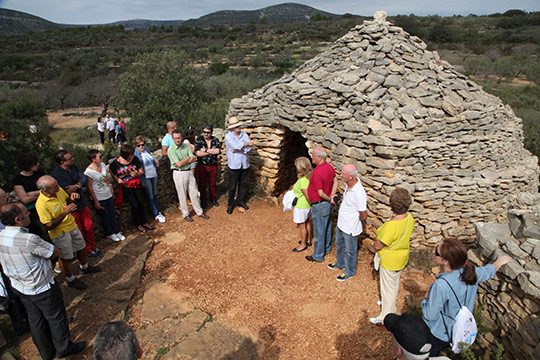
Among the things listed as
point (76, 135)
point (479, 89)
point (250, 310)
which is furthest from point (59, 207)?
point (76, 135)

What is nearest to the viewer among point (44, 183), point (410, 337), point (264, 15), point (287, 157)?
point (410, 337)

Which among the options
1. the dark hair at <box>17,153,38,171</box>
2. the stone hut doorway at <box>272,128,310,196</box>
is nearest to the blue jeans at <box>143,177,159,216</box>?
the dark hair at <box>17,153,38,171</box>

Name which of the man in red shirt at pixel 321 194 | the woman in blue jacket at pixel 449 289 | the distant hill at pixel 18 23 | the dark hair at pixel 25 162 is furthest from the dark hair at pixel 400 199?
the distant hill at pixel 18 23

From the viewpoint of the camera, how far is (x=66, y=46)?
5022cm

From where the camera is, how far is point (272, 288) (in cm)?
526

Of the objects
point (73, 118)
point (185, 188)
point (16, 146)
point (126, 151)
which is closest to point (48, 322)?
point (126, 151)

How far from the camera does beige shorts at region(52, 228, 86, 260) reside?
15.1 ft

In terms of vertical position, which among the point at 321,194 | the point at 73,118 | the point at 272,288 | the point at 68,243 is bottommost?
the point at 73,118

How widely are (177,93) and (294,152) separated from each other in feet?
29.5

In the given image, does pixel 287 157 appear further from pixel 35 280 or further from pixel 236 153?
pixel 35 280

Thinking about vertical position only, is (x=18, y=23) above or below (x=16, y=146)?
above

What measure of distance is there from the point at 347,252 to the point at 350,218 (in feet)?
2.13

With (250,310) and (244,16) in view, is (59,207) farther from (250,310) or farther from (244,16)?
(244,16)

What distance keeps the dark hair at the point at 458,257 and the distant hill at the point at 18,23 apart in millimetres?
90914
